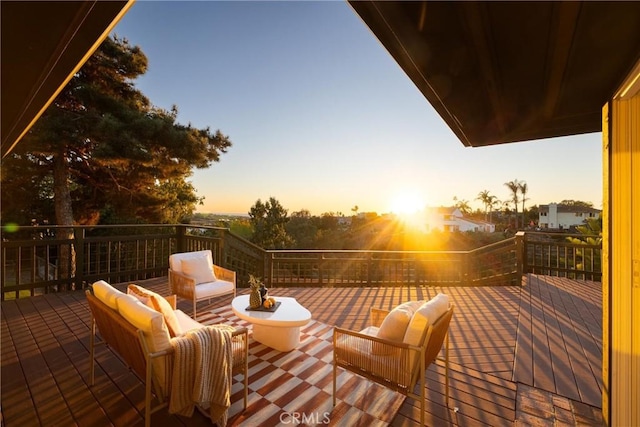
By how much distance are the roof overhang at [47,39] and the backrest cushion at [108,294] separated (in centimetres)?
138

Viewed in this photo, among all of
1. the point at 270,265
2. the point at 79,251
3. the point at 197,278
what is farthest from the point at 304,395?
the point at 79,251

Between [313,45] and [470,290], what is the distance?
5411 mm

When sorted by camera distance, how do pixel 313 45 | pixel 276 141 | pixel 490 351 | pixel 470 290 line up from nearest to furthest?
pixel 490 351, pixel 313 45, pixel 470 290, pixel 276 141

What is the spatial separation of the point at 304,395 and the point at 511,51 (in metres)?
2.64

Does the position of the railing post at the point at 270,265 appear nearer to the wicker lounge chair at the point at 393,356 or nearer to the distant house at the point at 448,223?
the wicker lounge chair at the point at 393,356

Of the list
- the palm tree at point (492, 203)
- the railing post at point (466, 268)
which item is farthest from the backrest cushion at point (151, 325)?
the palm tree at point (492, 203)

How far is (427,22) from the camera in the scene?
3.48 feet

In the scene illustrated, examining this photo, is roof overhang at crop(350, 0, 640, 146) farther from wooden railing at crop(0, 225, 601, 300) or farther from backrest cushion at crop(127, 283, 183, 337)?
wooden railing at crop(0, 225, 601, 300)

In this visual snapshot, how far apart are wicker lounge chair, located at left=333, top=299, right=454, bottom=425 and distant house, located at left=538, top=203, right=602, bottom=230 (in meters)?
30.3

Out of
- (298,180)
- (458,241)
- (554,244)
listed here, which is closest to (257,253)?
(554,244)

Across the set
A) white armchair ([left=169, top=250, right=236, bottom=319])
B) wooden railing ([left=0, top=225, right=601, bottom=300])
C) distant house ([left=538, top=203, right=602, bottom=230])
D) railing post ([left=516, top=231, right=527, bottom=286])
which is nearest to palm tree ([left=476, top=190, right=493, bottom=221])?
distant house ([left=538, top=203, right=602, bottom=230])

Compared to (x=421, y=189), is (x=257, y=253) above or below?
below

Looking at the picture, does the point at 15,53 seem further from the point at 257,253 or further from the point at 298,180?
the point at 298,180

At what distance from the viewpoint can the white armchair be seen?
12.7 ft
